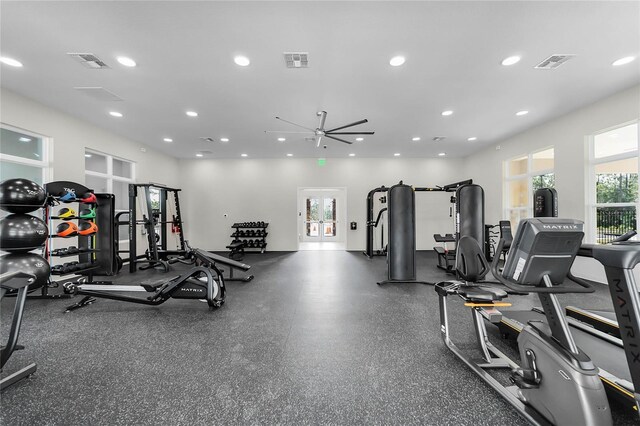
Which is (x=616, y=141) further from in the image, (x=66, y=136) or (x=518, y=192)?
(x=66, y=136)

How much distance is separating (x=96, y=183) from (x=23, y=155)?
158 centimetres

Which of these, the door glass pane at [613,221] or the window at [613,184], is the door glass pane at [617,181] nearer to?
the window at [613,184]

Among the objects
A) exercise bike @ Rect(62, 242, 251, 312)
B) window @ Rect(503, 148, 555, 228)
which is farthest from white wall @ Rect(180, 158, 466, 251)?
exercise bike @ Rect(62, 242, 251, 312)

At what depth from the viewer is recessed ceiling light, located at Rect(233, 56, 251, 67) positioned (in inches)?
123

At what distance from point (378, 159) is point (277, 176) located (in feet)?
11.5

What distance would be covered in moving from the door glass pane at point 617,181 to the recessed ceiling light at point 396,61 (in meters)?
4.32

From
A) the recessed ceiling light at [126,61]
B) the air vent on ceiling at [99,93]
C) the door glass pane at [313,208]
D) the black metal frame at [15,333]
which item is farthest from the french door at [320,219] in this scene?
the black metal frame at [15,333]

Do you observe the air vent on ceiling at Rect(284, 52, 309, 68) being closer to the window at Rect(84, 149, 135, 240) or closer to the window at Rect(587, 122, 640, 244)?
the window at Rect(84, 149, 135, 240)

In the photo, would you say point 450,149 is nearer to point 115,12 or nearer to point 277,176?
point 277,176

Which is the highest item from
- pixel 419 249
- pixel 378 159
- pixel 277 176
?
pixel 378 159

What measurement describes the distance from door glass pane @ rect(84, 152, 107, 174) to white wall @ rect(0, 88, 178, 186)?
23cm

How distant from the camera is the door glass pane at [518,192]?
20.8 feet

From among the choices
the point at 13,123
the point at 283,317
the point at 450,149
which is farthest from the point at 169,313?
the point at 450,149

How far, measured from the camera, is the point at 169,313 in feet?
10.5
